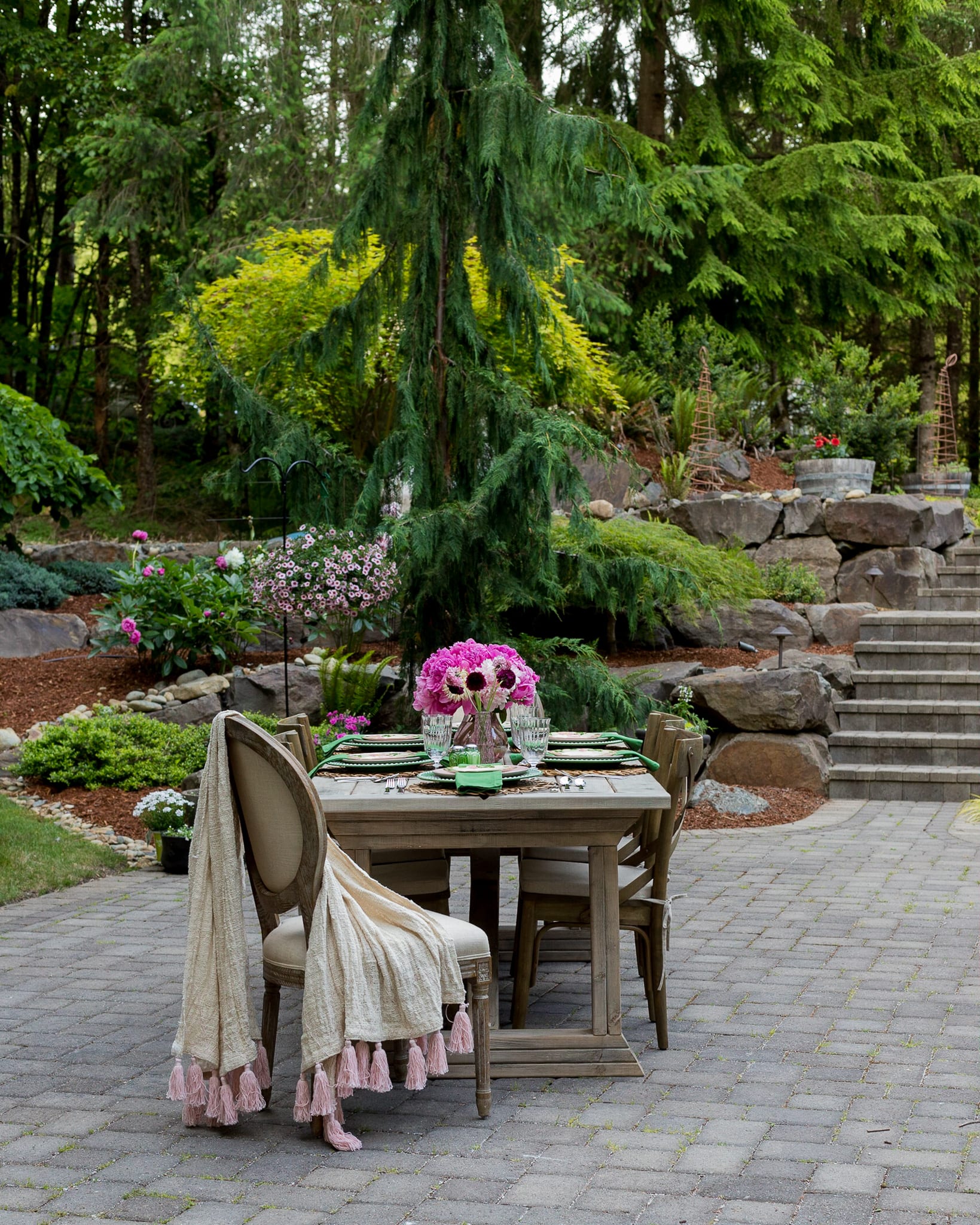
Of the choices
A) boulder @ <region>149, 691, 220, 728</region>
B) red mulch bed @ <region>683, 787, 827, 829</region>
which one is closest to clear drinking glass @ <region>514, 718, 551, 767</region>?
red mulch bed @ <region>683, 787, 827, 829</region>

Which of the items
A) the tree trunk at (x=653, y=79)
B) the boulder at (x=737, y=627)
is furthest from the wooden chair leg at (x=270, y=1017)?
the tree trunk at (x=653, y=79)

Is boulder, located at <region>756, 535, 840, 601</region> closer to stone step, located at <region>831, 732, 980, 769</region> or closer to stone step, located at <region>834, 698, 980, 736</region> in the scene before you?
stone step, located at <region>834, 698, 980, 736</region>

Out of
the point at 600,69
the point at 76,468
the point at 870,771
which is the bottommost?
the point at 870,771

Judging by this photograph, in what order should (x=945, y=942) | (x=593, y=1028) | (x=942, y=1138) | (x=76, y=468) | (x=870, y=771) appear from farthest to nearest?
(x=76, y=468) → (x=870, y=771) → (x=945, y=942) → (x=593, y=1028) → (x=942, y=1138)

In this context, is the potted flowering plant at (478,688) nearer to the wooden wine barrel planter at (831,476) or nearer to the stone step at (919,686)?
the stone step at (919,686)

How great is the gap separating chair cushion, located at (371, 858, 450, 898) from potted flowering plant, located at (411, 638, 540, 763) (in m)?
0.47

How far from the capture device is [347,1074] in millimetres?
3494

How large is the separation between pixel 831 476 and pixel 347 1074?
10798mm

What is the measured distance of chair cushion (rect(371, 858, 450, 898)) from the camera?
15.0 feet

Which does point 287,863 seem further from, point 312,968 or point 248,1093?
point 248,1093

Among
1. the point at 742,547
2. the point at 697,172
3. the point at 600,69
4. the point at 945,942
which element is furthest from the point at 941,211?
the point at 945,942

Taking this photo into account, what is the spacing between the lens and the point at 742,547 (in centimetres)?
1237

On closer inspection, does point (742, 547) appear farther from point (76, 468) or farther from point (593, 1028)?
point (593, 1028)

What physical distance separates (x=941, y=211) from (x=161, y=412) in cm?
1091
